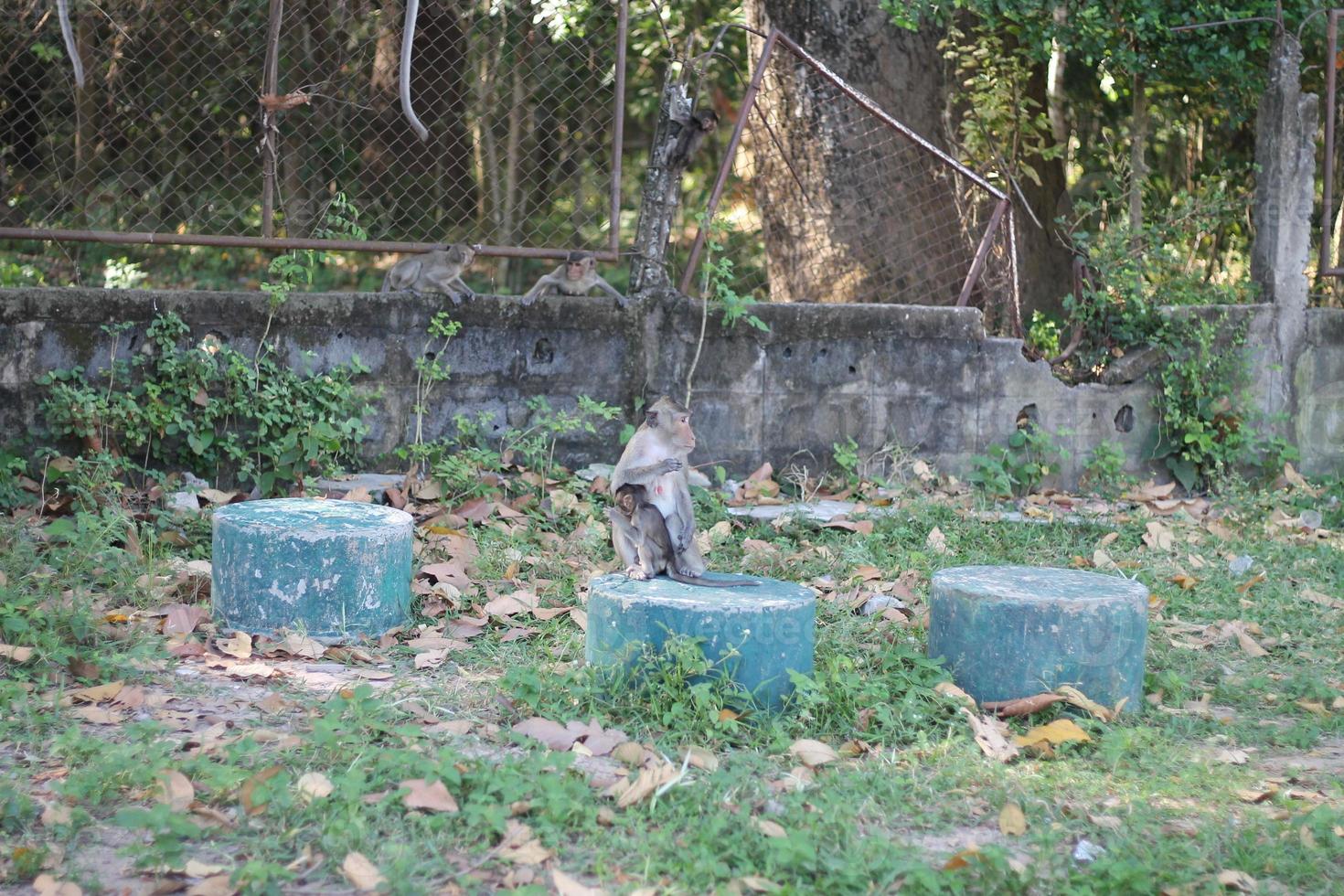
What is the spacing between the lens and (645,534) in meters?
5.04

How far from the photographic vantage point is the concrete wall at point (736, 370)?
305 inches

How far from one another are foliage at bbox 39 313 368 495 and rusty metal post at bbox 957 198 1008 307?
12.5ft

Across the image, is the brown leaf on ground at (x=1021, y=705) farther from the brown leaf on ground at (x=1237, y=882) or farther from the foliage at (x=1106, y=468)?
the foliage at (x=1106, y=468)

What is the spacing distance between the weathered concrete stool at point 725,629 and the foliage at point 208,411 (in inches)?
124

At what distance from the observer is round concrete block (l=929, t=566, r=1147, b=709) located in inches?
187

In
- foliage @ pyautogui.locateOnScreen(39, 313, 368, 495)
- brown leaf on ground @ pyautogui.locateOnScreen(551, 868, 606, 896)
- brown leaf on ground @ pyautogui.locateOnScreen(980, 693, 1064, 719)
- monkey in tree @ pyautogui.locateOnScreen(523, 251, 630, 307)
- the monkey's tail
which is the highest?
monkey in tree @ pyautogui.locateOnScreen(523, 251, 630, 307)

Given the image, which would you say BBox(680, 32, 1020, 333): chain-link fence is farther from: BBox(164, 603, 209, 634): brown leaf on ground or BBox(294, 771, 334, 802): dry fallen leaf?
BBox(294, 771, 334, 802): dry fallen leaf

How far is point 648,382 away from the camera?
26.6 ft

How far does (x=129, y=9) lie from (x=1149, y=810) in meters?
8.21

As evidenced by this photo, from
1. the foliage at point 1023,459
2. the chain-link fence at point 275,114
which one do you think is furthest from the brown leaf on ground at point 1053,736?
the chain-link fence at point 275,114

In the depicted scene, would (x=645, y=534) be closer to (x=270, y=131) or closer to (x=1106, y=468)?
(x=270, y=131)

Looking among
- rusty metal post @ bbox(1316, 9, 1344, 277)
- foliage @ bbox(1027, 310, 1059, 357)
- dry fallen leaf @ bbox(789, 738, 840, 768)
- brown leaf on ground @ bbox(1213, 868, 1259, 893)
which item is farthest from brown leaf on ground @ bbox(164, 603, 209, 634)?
rusty metal post @ bbox(1316, 9, 1344, 277)

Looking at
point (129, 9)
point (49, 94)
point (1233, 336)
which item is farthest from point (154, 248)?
point (1233, 336)

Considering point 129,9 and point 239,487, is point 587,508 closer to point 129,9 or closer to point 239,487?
point 239,487
